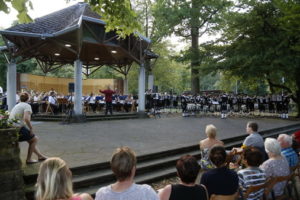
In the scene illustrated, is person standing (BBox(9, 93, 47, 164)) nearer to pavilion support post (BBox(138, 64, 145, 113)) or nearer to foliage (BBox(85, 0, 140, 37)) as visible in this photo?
foliage (BBox(85, 0, 140, 37))

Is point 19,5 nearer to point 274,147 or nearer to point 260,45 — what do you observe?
point 274,147

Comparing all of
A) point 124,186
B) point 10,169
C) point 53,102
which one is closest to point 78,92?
point 53,102

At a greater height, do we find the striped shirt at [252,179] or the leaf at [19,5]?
the leaf at [19,5]

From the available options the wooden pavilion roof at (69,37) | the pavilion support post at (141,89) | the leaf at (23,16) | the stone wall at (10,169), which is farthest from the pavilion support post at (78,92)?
the leaf at (23,16)

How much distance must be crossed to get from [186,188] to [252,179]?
61.1 inches

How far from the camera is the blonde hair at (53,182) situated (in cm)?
216

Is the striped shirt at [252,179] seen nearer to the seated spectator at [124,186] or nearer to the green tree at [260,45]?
the seated spectator at [124,186]

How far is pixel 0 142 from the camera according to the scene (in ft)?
13.1

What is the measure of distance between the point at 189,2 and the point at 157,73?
39.4 ft

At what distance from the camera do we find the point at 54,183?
2182 millimetres

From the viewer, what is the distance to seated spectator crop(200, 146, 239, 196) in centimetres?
332

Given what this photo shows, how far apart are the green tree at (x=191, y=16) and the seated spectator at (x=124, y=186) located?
21.9 metres

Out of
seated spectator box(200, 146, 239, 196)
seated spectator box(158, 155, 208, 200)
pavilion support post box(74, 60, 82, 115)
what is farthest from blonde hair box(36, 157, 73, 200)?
pavilion support post box(74, 60, 82, 115)

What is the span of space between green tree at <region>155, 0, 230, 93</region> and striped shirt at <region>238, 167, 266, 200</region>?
Answer: 20410 mm
